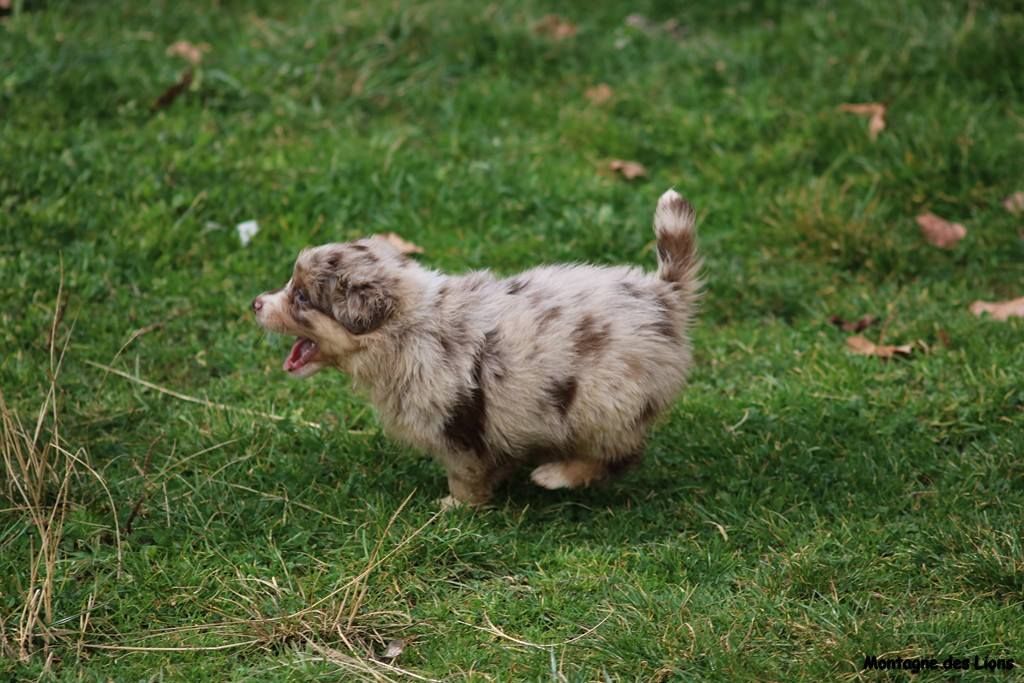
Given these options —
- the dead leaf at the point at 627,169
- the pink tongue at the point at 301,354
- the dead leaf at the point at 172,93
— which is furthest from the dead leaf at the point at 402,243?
the dead leaf at the point at 172,93

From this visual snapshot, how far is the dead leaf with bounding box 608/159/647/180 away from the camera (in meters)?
8.12

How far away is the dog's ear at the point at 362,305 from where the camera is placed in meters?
5.27

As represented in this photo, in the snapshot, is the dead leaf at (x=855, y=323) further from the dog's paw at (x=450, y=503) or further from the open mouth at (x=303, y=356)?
the open mouth at (x=303, y=356)

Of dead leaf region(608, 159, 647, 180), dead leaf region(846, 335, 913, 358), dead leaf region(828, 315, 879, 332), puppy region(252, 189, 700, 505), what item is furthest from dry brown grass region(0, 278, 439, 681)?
dead leaf region(608, 159, 647, 180)

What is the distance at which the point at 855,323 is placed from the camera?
688 centimetres

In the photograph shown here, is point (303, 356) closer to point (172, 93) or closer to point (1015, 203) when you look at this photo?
point (172, 93)

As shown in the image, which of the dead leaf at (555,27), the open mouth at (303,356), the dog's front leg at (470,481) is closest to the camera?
the dog's front leg at (470,481)

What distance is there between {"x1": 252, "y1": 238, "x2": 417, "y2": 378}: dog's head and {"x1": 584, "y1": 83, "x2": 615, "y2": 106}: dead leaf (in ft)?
11.8

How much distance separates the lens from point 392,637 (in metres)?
4.74

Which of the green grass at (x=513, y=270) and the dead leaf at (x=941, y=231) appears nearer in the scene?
the green grass at (x=513, y=270)

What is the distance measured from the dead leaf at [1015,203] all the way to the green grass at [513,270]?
57mm

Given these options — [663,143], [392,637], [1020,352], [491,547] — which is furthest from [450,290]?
[663,143]

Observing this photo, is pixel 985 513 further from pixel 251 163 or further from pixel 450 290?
pixel 251 163

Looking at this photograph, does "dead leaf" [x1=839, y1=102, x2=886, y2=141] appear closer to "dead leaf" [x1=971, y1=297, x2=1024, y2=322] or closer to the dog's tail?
"dead leaf" [x1=971, y1=297, x2=1024, y2=322]
